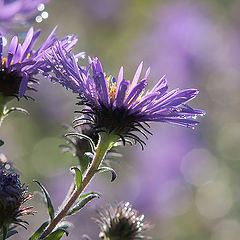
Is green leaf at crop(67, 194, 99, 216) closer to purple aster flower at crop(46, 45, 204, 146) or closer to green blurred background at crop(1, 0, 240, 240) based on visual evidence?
purple aster flower at crop(46, 45, 204, 146)

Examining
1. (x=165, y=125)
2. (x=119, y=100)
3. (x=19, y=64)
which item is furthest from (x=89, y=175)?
(x=165, y=125)

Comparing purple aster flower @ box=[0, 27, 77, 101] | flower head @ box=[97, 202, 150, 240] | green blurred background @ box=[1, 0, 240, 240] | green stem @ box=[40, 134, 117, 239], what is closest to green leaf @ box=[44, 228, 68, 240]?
green stem @ box=[40, 134, 117, 239]

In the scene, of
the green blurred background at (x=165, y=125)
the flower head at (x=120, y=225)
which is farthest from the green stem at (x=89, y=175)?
the green blurred background at (x=165, y=125)

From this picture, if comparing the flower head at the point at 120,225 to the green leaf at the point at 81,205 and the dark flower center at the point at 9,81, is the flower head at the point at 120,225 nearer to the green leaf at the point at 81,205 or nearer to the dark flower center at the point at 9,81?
the green leaf at the point at 81,205

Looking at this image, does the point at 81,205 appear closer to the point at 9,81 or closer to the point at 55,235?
the point at 55,235

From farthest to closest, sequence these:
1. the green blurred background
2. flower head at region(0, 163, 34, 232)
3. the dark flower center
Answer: the green blurred background
the dark flower center
flower head at region(0, 163, 34, 232)

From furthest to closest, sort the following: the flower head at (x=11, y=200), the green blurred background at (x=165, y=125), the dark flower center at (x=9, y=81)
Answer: the green blurred background at (x=165, y=125) < the dark flower center at (x=9, y=81) < the flower head at (x=11, y=200)
